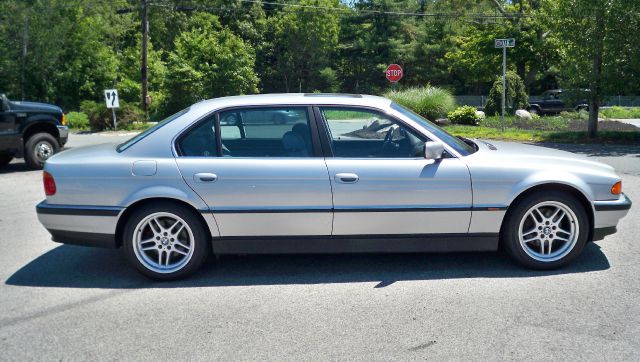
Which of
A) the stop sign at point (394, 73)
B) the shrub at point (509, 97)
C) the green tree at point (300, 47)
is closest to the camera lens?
the stop sign at point (394, 73)

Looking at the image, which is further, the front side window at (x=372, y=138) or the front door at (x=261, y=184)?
the front side window at (x=372, y=138)

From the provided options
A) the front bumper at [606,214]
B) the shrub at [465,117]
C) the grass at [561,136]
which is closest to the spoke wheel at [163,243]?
the front bumper at [606,214]

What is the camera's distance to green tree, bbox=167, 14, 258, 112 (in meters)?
31.6

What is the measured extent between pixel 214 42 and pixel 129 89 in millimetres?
7015

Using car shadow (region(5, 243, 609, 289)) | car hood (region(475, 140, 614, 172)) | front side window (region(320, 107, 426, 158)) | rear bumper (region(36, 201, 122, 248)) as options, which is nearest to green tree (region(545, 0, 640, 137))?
car shadow (region(5, 243, 609, 289))

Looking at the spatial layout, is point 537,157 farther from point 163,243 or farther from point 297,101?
point 163,243

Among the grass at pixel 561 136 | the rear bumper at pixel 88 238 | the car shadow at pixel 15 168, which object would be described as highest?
the grass at pixel 561 136

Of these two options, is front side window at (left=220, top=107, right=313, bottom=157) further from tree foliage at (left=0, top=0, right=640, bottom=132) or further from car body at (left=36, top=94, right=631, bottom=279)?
tree foliage at (left=0, top=0, right=640, bottom=132)

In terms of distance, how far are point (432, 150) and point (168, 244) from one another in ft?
7.84

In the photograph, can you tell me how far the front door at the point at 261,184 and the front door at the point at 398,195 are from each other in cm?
16

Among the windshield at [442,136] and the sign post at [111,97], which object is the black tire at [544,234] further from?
the sign post at [111,97]

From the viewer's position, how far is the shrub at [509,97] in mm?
27703

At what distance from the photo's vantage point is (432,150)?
5.02 m

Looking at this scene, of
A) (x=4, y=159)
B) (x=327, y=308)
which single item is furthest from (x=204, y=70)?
(x=327, y=308)
